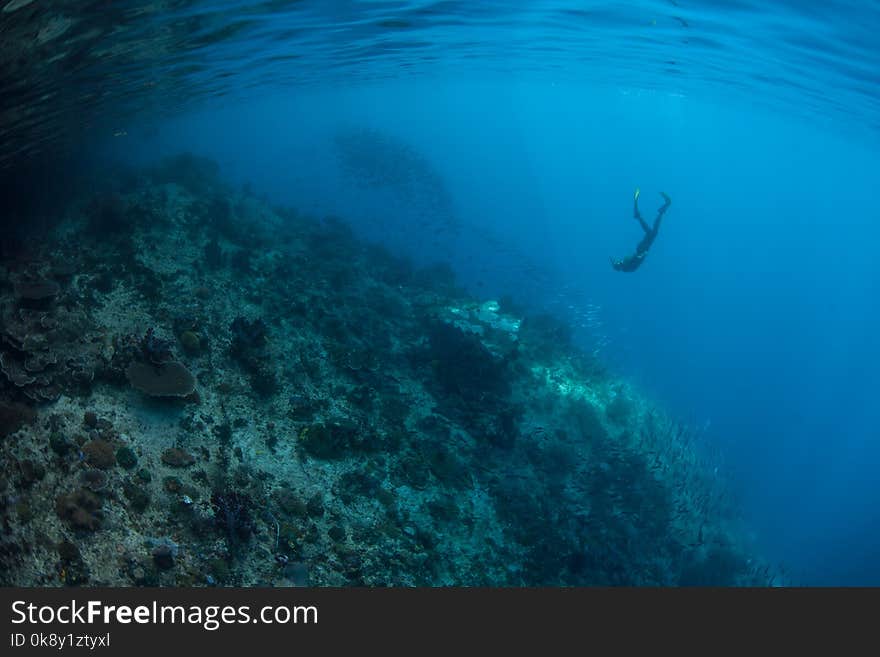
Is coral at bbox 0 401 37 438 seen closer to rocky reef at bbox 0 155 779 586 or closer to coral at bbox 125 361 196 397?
rocky reef at bbox 0 155 779 586

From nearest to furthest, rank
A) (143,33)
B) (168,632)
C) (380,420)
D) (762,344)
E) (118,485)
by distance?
(168,632), (118,485), (380,420), (143,33), (762,344)

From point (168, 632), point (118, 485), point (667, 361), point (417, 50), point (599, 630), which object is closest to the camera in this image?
point (168, 632)

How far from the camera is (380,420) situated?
11391mm

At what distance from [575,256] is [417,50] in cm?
6572

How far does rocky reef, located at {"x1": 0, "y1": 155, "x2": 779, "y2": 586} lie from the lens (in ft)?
25.0

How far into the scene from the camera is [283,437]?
391 inches

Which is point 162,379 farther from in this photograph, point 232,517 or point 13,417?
point 232,517

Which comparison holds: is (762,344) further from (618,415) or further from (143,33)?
(143,33)

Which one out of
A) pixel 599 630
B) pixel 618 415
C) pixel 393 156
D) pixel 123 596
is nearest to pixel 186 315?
pixel 123 596

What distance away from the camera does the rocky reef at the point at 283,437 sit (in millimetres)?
7621

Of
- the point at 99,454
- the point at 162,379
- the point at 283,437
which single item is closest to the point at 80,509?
the point at 99,454

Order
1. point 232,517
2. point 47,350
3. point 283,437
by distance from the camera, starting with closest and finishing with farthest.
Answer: point 232,517 < point 47,350 < point 283,437

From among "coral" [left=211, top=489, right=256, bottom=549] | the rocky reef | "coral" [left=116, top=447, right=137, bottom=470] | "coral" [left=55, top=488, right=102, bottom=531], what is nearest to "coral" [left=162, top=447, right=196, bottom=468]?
the rocky reef

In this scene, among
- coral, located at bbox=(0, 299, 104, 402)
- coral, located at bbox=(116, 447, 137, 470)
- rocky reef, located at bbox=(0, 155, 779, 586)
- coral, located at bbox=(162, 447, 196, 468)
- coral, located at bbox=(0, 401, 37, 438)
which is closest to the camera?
rocky reef, located at bbox=(0, 155, 779, 586)
